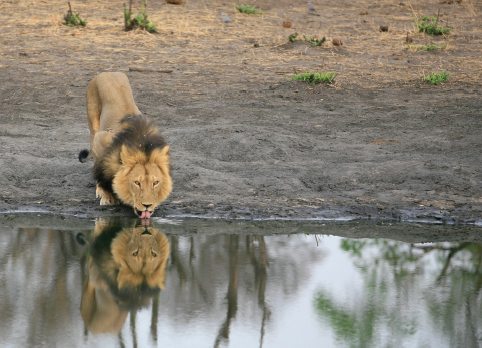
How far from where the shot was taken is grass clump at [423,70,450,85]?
11516mm

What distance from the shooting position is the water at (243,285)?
371 centimetres

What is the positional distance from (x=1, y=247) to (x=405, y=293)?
10.7 ft

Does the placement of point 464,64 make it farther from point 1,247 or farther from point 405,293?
point 1,247

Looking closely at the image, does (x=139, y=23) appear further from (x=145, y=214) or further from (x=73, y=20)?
(x=145, y=214)

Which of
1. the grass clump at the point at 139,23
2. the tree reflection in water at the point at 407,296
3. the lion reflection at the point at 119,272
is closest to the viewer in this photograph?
the tree reflection in water at the point at 407,296

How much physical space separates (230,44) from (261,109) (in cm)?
411

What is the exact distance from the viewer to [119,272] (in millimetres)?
4598

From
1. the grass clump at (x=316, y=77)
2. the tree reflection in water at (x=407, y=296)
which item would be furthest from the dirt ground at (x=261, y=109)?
the tree reflection in water at (x=407, y=296)

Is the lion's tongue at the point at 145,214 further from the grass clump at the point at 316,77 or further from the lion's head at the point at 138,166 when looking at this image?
the grass clump at the point at 316,77

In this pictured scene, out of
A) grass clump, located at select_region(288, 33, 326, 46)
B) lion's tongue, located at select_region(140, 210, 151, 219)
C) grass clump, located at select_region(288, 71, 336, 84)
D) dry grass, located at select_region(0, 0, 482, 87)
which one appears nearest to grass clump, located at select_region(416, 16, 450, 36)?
dry grass, located at select_region(0, 0, 482, 87)

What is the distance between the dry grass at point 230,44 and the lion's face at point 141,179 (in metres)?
6.30

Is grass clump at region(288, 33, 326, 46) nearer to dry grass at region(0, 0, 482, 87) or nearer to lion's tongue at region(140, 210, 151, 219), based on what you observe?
dry grass at region(0, 0, 482, 87)

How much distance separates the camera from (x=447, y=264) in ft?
16.3

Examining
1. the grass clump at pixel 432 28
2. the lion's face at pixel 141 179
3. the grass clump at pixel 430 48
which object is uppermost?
the grass clump at pixel 432 28
